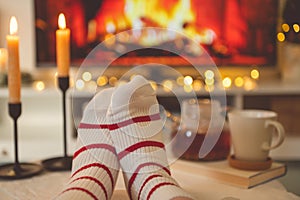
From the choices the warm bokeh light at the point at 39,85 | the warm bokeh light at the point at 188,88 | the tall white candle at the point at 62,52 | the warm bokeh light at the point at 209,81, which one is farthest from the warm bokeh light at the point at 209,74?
the tall white candle at the point at 62,52

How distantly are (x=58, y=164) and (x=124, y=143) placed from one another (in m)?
0.27

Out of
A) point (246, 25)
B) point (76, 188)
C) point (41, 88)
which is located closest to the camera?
point (76, 188)

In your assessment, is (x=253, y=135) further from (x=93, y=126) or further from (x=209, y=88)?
(x=209, y=88)

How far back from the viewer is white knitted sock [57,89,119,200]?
81cm

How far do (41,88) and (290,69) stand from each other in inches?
46.2

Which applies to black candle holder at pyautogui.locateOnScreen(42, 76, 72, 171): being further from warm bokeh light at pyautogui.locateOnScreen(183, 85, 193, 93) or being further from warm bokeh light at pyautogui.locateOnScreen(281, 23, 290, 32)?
warm bokeh light at pyautogui.locateOnScreen(281, 23, 290, 32)

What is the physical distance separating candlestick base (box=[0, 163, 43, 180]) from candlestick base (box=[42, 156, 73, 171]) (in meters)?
0.02

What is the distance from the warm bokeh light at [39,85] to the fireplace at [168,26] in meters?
0.10

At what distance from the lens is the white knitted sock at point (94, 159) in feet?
2.67

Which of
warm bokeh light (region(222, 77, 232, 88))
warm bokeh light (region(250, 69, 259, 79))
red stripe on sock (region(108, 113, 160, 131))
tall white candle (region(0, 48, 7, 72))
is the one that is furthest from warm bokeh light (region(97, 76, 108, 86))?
red stripe on sock (region(108, 113, 160, 131))

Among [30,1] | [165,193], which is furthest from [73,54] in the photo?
[165,193]

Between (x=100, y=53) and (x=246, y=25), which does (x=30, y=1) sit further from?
(x=246, y=25)

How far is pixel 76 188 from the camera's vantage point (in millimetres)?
798

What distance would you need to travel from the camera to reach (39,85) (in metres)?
2.42
